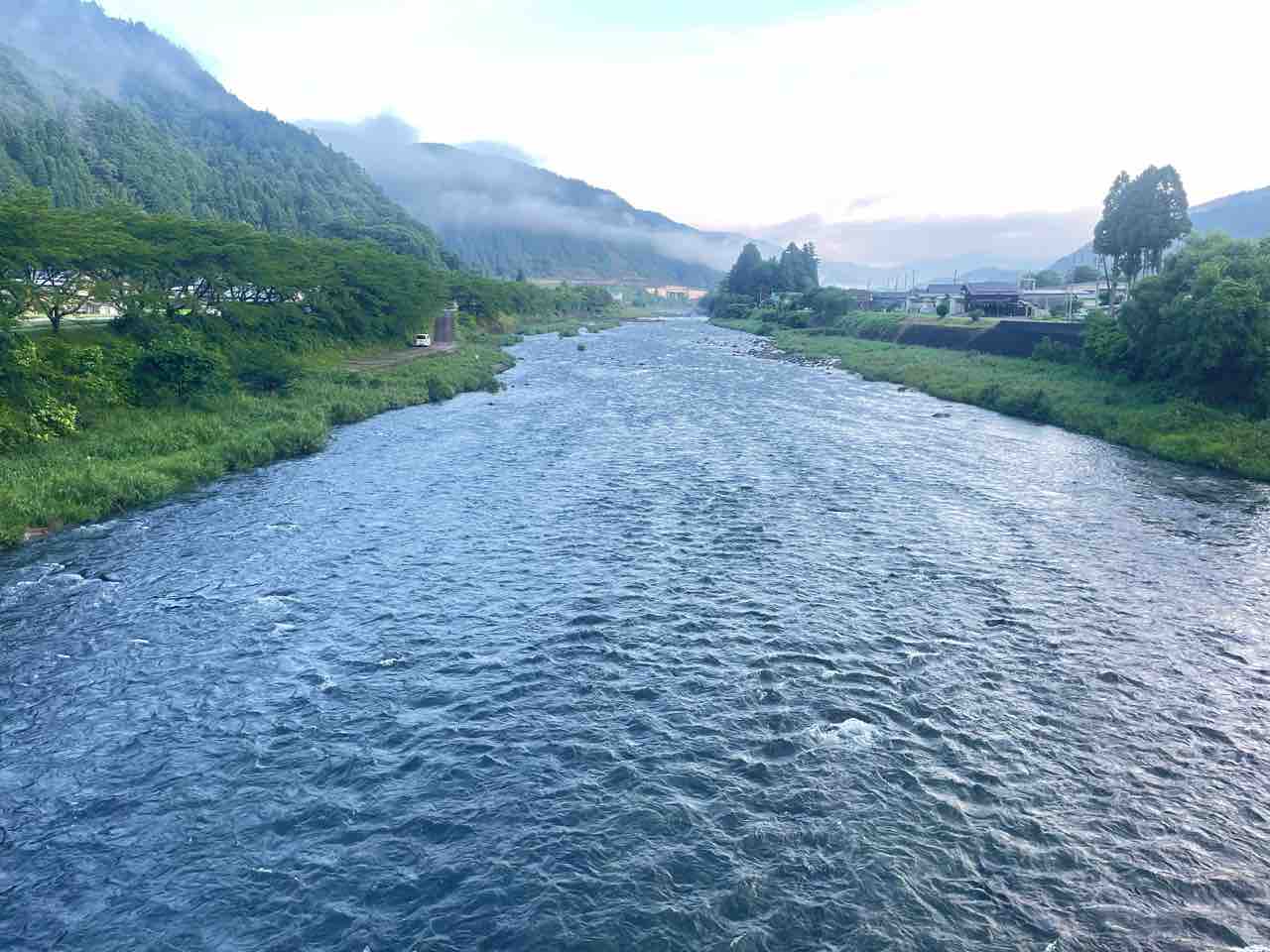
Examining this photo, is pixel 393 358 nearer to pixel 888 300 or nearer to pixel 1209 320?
pixel 1209 320

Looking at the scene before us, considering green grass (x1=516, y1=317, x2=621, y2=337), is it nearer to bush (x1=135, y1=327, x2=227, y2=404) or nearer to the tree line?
the tree line

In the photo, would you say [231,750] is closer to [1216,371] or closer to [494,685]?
[494,685]

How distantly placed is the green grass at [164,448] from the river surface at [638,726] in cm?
150

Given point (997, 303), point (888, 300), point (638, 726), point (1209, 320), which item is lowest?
point (638, 726)

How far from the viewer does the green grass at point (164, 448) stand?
29.6 meters

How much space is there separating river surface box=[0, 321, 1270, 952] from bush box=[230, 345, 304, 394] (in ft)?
68.6

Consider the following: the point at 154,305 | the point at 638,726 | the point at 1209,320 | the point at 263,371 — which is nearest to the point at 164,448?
the point at 263,371

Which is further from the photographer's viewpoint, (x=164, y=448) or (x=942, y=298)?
(x=942, y=298)

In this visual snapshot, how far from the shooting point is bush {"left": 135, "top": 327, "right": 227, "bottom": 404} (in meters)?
43.1

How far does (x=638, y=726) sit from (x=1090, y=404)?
49.4 meters

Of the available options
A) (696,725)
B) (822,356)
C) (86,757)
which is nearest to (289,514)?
(86,757)

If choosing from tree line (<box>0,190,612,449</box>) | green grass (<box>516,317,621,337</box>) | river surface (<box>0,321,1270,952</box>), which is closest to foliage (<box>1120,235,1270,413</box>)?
river surface (<box>0,321,1270,952</box>)

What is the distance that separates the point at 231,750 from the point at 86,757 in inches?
109

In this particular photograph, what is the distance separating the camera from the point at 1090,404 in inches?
2115
